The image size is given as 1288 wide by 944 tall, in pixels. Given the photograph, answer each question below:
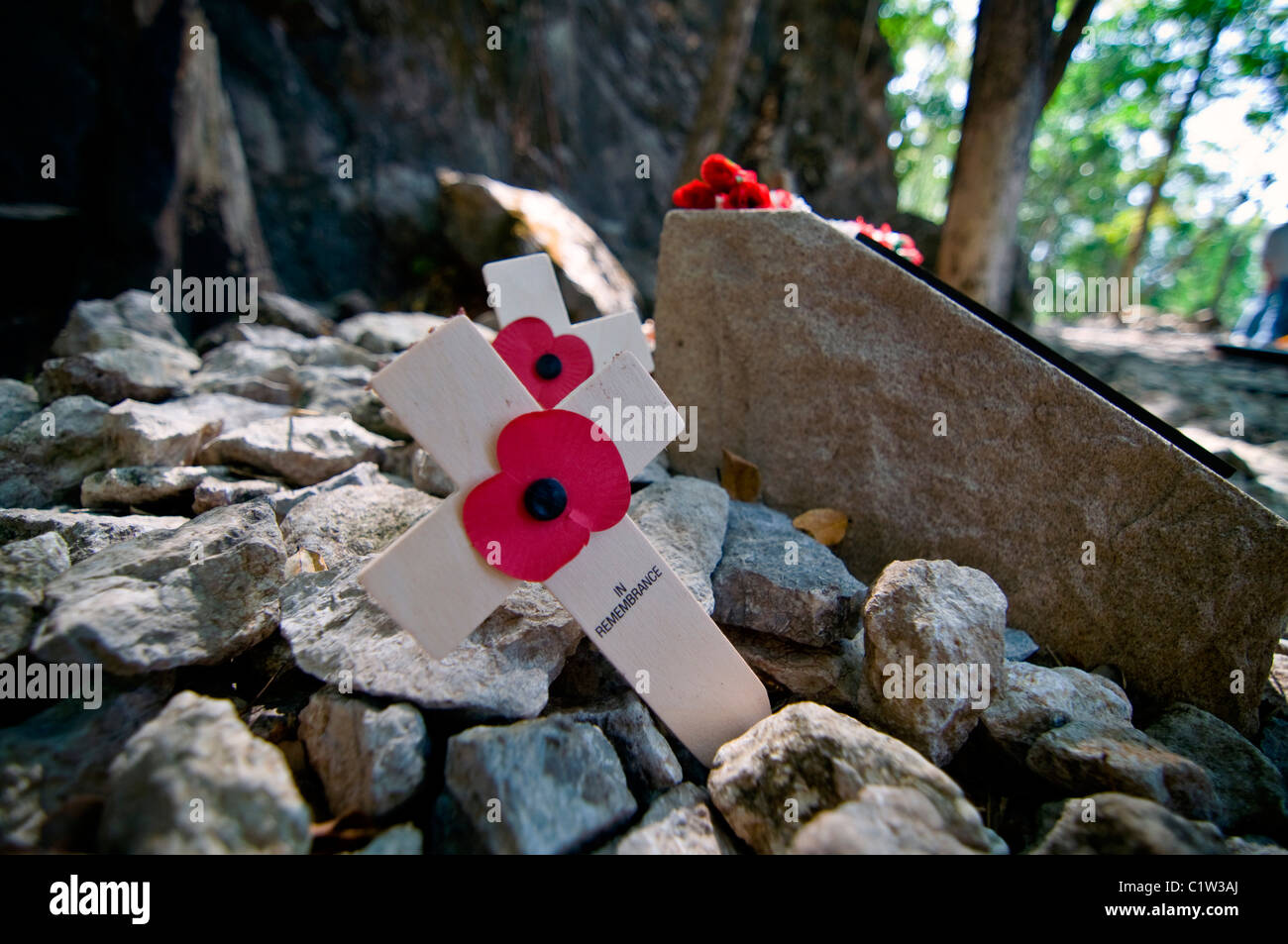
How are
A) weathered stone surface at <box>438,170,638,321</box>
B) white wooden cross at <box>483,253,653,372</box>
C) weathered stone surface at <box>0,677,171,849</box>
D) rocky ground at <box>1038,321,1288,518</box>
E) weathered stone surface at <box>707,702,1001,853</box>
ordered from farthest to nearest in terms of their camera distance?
weathered stone surface at <box>438,170,638,321</box> < rocky ground at <box>1038,321,1288,518</box> < white wooden cross at <box>483,253,653,372</box> < weathered stone surface at <box>707,702,1001,853</box> < weathered stone surface at <box>0,677,171,849</box>

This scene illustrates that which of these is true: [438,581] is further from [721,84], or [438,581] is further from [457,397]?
[721,84]

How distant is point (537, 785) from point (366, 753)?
334mm

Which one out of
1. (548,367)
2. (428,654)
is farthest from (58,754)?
(548,367)

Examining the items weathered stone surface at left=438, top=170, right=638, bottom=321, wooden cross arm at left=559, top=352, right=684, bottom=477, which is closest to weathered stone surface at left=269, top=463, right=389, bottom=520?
wooden cross arm at left=559, top=352, right=684, bottom=477

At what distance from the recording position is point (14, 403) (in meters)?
2.28

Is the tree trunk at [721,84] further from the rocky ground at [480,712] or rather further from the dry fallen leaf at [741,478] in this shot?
the rocky ground at [480,712]

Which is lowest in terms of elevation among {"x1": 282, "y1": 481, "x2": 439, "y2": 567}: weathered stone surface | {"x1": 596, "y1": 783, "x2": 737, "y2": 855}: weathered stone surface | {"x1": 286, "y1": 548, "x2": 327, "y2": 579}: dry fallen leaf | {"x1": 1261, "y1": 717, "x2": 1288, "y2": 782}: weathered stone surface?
{"x1": 1261, "y1": 717, "x2": 1288, "y2": 782}: weathered stone surface

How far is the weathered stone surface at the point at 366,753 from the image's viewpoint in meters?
1.17

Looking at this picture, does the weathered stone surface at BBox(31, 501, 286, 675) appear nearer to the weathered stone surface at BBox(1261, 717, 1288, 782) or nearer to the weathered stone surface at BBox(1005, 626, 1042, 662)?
the weathered stone surface at BBox(1005, 626, 1042, 662)

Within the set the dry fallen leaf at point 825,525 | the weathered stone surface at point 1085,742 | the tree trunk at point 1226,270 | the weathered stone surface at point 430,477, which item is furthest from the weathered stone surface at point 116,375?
the tree trunk at point 1226,270

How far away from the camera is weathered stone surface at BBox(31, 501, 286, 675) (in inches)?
47.4

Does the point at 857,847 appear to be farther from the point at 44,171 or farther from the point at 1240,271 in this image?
the point at 1240,271

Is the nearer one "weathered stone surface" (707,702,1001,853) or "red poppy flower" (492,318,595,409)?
"weathered stone surface" (707,702,1001,853)
